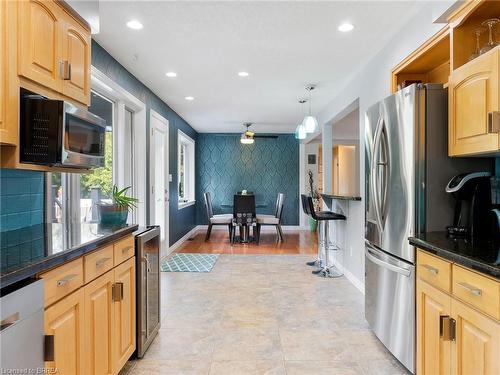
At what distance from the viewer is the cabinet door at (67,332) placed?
1.32 meters

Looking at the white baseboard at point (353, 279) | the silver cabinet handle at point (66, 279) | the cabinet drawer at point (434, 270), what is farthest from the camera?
the white baseboard at point (353, 279)

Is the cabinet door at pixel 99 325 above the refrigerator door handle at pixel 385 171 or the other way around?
the other way around

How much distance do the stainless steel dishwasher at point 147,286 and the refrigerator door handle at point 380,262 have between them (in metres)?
1.62

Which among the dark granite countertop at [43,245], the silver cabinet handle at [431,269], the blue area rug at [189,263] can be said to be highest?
the dark granite countertop at [43,245]

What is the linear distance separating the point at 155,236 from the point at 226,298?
51.8 inches

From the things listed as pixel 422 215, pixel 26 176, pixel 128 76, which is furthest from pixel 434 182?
pixel 128 76

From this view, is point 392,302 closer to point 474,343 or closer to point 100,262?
point 474,343

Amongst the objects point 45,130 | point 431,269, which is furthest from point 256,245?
point 45,130

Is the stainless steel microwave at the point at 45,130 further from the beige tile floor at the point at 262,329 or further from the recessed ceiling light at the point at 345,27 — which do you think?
the recessed ceiling light at the point at 345,27

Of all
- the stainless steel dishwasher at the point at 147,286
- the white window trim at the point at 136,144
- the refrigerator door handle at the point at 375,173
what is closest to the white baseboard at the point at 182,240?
the white window trim at the point at 136,144

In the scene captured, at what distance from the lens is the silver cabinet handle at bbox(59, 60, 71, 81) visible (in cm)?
191

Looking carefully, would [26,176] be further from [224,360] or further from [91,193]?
[224,360]

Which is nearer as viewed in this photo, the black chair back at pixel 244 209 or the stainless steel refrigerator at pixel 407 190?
the stainless steel refrigerator at pixel 407 190

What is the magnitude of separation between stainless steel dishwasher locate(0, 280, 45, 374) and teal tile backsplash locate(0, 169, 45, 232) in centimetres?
104
